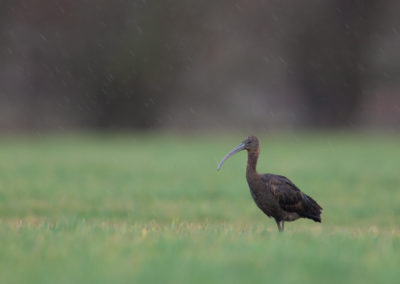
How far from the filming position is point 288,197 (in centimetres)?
872

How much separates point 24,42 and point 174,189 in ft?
73.9

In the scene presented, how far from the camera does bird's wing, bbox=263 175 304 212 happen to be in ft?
28.5

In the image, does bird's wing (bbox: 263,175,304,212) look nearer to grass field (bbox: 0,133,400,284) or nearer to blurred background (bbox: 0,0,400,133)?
grass field (bbox: 0,133,400,284)

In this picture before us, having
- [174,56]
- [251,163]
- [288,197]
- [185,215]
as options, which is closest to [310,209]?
[288,197]

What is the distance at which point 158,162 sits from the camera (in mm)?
21953

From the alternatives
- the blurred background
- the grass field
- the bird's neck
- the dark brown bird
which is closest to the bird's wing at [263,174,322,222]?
the dark brown bird

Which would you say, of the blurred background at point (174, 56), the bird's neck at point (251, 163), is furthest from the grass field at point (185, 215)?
the blurred background at point (174, 56)

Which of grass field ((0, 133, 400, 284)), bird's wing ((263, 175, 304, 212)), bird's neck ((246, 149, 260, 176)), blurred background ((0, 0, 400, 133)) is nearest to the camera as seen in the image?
grass field ((0, 133, 400, 284))

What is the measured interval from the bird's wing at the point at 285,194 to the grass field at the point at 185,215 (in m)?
0.38

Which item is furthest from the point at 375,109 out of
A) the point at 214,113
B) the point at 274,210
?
the point at 274,210

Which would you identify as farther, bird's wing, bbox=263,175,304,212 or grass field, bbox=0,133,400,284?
bird's wing, bbox=263,175,304,212

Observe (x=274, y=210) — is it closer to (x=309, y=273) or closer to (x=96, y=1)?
(x=309, y=273)

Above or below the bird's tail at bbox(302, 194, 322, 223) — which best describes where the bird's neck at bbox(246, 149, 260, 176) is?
above

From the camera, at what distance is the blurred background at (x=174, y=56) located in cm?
3525
